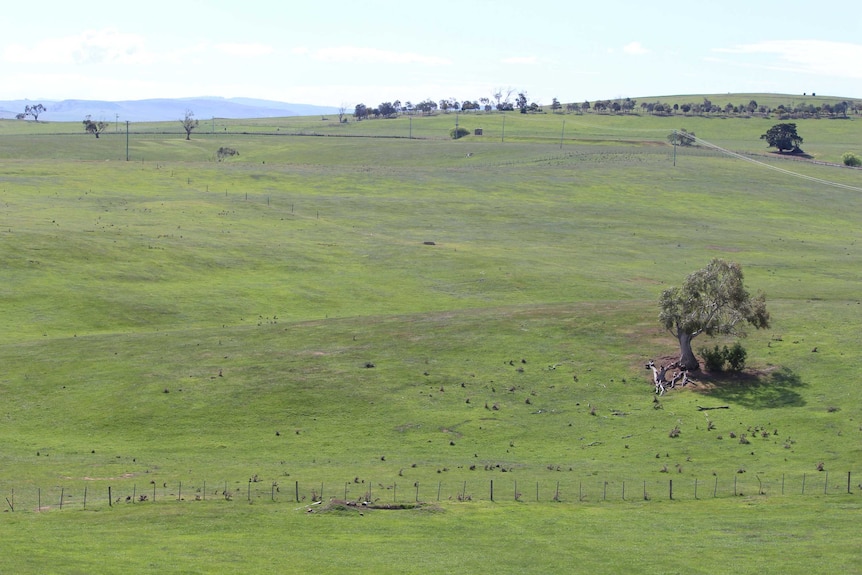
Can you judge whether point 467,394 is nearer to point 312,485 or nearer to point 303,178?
point 312,485

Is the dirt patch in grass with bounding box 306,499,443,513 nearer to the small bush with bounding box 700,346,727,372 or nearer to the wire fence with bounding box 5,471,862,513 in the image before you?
the wire fence with bounding box 5,471,862,513

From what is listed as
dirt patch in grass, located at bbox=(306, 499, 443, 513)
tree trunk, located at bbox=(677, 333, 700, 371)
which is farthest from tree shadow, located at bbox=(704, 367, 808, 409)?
dirt patch in grass, located at bbox=(306, 499, 443, 513)

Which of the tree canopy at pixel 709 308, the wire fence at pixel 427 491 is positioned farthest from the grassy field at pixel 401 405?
the tree canopy at pixel 709 308

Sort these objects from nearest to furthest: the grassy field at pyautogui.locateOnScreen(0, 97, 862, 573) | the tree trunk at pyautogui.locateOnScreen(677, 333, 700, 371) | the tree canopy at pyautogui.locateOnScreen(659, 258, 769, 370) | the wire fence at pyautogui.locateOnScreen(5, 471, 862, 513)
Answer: the grassy field at pyautogui.locateOnScreen(0, 97, 862, 573)
the wire fence at pyautogui.locateOnScreen(5, 471, 862, 513)
the tree canopy at pyautogui.locateOnScreen(659, 258, 769, 370)
the tree trunk at pyautogui.locateOnScreen(677, 333, 700, 371)

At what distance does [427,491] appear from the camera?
52.8m

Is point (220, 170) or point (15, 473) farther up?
point (220, 170)

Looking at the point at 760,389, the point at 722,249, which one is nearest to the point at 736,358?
the point at 760,389

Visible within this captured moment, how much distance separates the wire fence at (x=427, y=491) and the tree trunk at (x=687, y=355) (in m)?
19.6

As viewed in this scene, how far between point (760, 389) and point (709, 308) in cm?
703

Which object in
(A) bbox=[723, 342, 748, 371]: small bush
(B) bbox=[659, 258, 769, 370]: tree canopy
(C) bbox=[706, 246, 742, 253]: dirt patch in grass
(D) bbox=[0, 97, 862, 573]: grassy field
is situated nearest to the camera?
(D) bbox=[0, 97, 862, 573]: grassy field

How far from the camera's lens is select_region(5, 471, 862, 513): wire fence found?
49844 millimetres

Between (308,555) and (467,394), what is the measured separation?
101 feet

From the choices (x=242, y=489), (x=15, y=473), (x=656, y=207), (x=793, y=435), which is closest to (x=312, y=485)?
(x=242, y=489)

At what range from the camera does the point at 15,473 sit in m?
54.2
